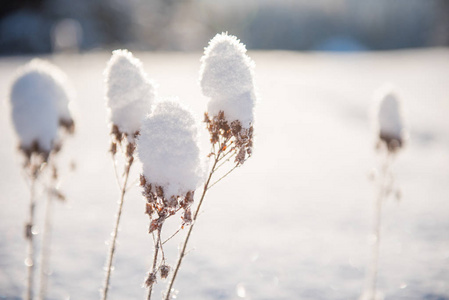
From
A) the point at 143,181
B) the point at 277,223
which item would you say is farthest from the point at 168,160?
the point at 277,223

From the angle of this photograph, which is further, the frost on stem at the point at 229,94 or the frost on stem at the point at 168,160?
the frost on stem at the point at 229,94

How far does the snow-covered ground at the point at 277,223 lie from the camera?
4168 millimetres

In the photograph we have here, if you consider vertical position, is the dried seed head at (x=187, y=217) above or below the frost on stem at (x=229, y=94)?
below

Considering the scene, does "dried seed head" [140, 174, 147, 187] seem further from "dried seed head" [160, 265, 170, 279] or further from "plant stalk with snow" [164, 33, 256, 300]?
"dried seed head" [160, 265, 170, 279]

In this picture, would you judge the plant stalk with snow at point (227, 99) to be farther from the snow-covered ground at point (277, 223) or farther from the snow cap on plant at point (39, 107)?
the snow cap on plant at point (39, 107)

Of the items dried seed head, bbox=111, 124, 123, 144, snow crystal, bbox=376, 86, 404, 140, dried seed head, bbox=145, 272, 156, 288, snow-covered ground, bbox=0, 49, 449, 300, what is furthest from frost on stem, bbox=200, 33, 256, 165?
snow crystal, bbox=376, 86, 404, 140

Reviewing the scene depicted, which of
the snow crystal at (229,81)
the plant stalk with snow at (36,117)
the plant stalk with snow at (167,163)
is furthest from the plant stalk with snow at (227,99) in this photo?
the plant stalk with snow at (36,117)

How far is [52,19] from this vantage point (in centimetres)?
5225

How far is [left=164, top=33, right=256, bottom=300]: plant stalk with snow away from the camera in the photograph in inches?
84.4

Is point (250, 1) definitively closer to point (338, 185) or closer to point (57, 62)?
point (57, 62)

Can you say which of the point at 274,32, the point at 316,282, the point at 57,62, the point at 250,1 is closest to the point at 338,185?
the point at 316,282

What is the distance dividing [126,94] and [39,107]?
0.76 metres

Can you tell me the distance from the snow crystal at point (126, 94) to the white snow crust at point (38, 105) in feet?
1.89

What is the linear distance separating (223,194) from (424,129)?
26.8 feet
